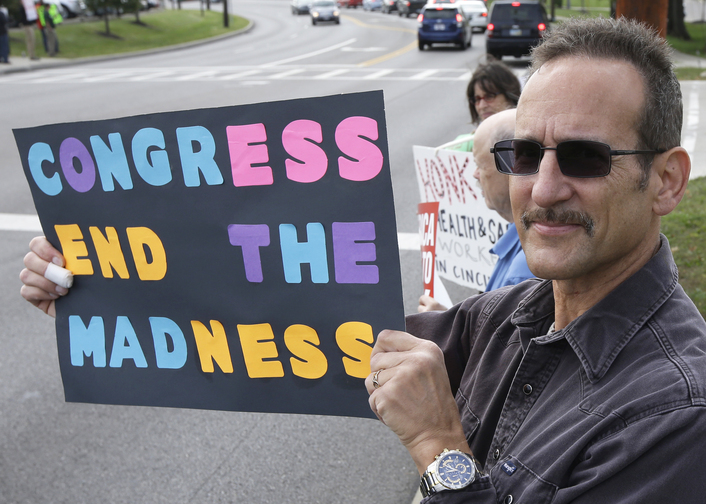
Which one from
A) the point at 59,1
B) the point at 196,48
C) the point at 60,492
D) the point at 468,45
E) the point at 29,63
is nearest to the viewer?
the point at 60,492

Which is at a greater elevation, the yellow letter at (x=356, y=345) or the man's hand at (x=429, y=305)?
the yellow letter at (x=356, y=345)

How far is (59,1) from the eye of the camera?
3506 cm

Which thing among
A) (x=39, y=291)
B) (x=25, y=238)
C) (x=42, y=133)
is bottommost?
(x=25, y=238)

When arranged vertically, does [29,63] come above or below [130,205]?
below

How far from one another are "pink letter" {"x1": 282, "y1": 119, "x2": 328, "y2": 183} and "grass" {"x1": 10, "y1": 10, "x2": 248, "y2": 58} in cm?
2767

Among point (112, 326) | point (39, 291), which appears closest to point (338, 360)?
point (112, 326)

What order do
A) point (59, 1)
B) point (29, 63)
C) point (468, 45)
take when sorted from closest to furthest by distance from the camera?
point (29, 63)
point (468, 45)
point (59, 1)

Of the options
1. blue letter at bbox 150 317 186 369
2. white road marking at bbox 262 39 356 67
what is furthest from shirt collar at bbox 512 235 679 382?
white road marking at bbox 262 39 356 67

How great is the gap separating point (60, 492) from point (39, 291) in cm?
176

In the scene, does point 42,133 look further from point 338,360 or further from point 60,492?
point 60,492

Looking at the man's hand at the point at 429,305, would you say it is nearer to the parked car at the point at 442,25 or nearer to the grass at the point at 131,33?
the parked car at the point at 442,25

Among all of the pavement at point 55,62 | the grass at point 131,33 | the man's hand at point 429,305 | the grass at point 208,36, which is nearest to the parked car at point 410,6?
the grass at point 208,36

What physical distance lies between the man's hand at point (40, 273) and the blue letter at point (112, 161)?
28 centimetres

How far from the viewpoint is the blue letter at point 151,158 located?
2.06 m
